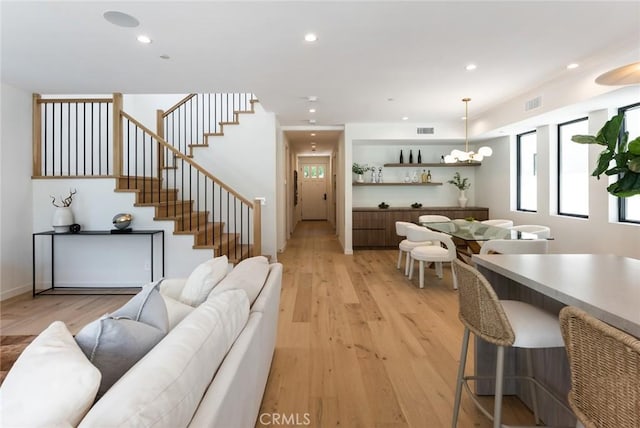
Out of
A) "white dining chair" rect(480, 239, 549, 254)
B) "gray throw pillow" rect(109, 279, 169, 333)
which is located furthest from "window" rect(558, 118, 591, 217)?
"gray throw pillow" rect(109, 279, 169, 333)

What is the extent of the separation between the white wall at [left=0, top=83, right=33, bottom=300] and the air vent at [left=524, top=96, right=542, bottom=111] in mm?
6887

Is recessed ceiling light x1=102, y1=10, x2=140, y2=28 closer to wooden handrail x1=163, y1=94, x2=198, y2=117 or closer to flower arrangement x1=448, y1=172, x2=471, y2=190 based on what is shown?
wooden handrail x1=163, y1=94, x2=198, y2=117

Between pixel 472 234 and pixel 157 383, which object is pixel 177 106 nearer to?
pixel 472 234

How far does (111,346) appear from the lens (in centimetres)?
105

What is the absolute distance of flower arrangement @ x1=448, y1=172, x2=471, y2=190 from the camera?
749 cm

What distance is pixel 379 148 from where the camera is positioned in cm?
774

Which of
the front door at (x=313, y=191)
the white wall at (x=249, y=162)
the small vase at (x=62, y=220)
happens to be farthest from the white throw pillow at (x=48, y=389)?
the front door at (x=313, y=191)

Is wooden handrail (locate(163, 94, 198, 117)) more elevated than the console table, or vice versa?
wooden handrail (locate(163, 94, 198, 117))

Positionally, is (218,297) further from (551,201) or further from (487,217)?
(487,217)

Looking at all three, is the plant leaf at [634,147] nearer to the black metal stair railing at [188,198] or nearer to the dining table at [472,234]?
the dining table at [472,234]

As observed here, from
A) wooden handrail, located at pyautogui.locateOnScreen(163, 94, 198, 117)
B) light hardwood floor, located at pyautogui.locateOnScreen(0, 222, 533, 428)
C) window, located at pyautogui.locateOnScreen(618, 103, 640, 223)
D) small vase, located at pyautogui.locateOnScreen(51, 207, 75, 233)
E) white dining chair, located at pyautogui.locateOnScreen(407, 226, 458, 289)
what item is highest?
wooden handrail, located at pyautogui.locateOnScreen(163, 94, 198, 117)

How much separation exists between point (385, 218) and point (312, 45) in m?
4.62

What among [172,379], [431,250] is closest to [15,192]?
[172,379]

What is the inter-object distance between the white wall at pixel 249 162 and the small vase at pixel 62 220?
2314mm
